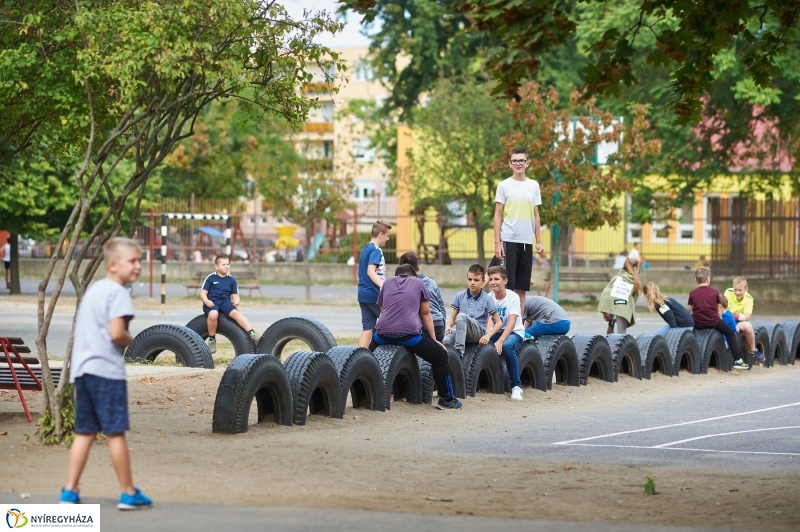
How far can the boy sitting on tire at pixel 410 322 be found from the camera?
13750mm

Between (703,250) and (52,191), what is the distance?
23.0 meters

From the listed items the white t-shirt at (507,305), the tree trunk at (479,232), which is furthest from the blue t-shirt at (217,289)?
the tree trunk at (479,232)

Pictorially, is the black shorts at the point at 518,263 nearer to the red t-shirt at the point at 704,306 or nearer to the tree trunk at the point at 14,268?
the red t-shirt at the point at 704,306

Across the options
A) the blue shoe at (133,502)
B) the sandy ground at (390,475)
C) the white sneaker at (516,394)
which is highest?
the blue shoe at (133,502)

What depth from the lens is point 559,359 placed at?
17.1m

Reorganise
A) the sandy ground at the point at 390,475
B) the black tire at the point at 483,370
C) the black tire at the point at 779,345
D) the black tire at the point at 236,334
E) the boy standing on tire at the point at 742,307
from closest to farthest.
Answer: the sandy ground at the point at 390,475
the black tire at the point at 483,370
the black tire at the point at 236,334
the boy standing on tire at the point at 742,307
the black tire at the point at 779,345

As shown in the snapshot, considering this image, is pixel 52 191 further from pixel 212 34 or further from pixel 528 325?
pixel 212 34

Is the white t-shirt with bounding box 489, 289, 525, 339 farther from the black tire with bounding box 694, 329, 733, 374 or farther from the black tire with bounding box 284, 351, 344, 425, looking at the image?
the black tire with bounding box 694, 329, 733, 374

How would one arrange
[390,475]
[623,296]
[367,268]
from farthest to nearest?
[623,296] < [367,268] < [390,475]

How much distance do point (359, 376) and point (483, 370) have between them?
A: 2867 mm

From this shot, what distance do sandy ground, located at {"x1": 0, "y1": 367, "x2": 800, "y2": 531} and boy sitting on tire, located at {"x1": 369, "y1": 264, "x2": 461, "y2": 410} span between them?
794mm

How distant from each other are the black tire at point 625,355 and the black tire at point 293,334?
12.3 feet

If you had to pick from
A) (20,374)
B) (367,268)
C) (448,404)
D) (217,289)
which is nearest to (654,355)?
(367,268)

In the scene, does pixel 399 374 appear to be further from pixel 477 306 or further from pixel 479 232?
pixel 479 232
